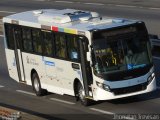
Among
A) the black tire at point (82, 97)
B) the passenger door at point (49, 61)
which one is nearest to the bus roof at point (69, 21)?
the passenger door at point (49, 61)

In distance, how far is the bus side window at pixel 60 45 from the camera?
71.5 feet

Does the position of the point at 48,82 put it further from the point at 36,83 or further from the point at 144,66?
the point at 144,66

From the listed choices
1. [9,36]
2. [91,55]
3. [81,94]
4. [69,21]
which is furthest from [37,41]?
[91,55]

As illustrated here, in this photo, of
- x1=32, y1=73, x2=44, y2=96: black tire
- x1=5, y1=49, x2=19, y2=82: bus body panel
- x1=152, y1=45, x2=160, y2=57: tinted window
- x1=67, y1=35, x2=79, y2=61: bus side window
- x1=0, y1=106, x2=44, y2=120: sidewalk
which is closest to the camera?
x1=0, y1=106, x2=44, y2=120: sidewalk

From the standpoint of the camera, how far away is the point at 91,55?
799 inches

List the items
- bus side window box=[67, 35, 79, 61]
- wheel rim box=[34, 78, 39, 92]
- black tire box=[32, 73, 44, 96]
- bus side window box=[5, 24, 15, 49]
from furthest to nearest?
bus side window box=[5, 24, 15, 49]
wheel rim box=[34, 78, 39, 92]
black tire box=[32, 73, 44, 96]
bus side window box=[67, 35, 79, 61]

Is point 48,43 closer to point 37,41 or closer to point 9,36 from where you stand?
point 37,41

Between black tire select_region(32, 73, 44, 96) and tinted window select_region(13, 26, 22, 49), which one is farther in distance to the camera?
tinted window select_region(13, 26, 22, 49)

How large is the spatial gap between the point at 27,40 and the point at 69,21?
2.69m

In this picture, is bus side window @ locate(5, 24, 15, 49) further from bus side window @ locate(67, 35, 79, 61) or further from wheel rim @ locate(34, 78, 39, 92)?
bus side window @ locate(67, 35, 79, 61)

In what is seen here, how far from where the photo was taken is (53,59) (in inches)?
888

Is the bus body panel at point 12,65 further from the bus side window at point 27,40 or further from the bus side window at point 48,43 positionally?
the bus side window at point 48,43

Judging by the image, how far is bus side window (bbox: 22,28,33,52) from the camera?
24.0 metres

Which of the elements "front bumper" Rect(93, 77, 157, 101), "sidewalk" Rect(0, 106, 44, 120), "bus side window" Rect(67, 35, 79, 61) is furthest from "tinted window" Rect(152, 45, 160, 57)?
"sidewalk" Rect(0, 106, 44, 120)
